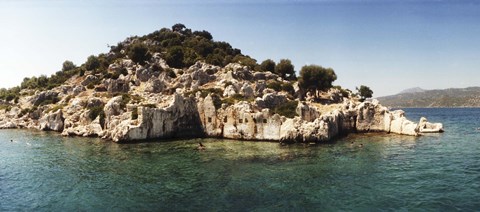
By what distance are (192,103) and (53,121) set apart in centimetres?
4055

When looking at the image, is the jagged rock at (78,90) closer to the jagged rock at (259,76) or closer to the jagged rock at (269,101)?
the jagged rock at (259,76)

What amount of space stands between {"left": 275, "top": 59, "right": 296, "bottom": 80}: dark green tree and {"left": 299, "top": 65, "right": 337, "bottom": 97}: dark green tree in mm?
16137

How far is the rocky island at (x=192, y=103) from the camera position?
6222 centimetres

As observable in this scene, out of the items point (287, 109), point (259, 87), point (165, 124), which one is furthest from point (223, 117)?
point (259, 87)

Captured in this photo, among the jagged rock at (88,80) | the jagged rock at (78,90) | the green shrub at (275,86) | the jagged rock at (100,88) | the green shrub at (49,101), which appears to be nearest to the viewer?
the green shrub at (275,86)

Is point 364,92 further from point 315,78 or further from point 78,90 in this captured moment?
point 78,90

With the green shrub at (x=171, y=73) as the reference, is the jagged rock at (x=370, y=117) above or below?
below

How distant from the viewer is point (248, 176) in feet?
119

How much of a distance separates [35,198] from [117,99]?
4306cm

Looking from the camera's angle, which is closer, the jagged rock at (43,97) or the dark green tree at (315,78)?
the dark green tree at (315,78)

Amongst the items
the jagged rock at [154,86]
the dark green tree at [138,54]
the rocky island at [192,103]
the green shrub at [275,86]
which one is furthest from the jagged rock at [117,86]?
the green shrub at [275,86]

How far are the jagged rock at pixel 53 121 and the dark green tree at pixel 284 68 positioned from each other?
63.5m

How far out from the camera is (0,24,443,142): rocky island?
62.2 m

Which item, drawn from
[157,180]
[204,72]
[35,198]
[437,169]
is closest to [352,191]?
[437,169]
